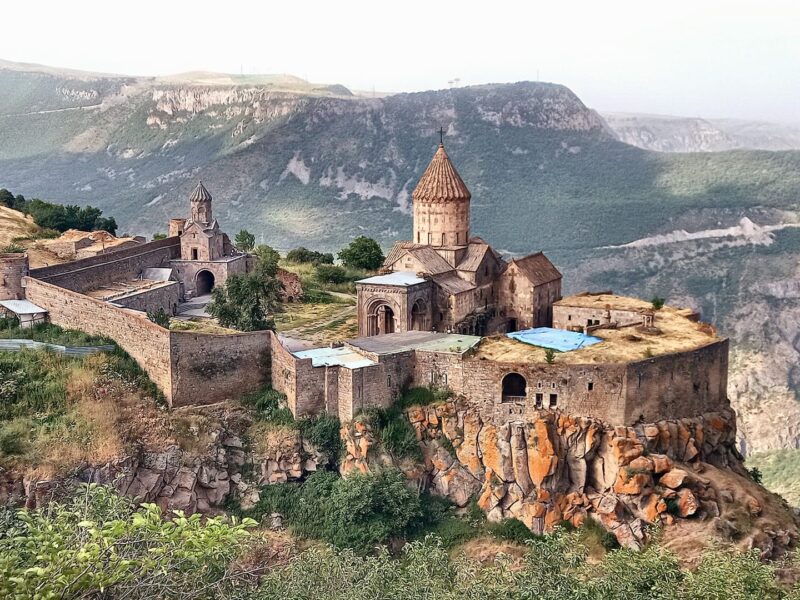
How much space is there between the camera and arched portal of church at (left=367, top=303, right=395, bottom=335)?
99.0 feet

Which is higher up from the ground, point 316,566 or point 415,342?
point 415,342

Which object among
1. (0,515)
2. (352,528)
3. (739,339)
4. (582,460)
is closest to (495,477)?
(582,460)

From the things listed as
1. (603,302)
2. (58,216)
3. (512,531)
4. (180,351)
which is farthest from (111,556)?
(58,216)

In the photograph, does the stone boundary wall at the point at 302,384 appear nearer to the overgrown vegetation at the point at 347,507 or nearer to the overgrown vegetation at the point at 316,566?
the overgrown vegetation at the point at 347,507

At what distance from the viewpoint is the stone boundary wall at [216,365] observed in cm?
2519

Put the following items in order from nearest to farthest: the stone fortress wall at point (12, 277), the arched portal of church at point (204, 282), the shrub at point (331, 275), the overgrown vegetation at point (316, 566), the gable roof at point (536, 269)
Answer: the overgrown vegetation at point (316, 566) → the stone fortress wall at point (12, 277) → the gable roof at point (536, 269) → the arched portal of church at point (204, 282) → the shrub at point (331, 275)

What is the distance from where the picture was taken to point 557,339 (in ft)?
90.9

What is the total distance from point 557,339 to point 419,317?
178 inches

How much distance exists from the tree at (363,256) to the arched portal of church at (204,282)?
7837mm

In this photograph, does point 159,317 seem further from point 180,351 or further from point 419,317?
point 419,317

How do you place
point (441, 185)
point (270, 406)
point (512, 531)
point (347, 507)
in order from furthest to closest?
point (441, 185)
point (270, 406)
point (512, 531)
point (347, 507)

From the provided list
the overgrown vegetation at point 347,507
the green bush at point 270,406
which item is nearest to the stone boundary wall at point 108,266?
the green bush at point 270,406

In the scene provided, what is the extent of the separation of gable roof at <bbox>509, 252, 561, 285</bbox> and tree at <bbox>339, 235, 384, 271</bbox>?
391 inches

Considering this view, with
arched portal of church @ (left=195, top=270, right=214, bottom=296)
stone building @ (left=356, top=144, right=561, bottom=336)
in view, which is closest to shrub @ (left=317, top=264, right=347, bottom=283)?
arched portal of church @ (left=195, top=270, right=214, bottom=296)
